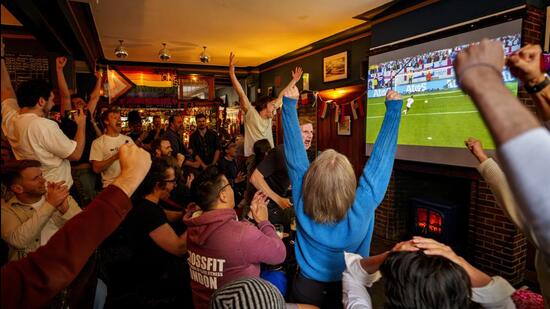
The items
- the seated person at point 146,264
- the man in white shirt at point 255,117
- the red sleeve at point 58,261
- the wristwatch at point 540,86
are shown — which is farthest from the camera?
the man in white shirt at point 255,117

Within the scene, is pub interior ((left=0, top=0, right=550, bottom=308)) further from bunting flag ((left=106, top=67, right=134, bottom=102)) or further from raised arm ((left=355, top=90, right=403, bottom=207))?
bunting flag ((left=106, top=67, right=134, bottom=102))

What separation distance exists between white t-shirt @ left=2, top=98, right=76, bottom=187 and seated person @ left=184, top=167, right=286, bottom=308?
1253mm

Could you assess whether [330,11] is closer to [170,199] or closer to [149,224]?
[170,199]

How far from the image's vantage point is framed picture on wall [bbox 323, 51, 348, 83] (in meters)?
5.97

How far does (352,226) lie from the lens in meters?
1.54

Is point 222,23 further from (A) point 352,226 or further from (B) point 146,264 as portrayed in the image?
(A) point 352,226

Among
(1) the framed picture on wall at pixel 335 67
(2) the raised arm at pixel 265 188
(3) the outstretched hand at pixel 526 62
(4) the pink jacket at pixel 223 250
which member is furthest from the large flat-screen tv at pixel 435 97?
(4) the pink jacket at pixel 223 250

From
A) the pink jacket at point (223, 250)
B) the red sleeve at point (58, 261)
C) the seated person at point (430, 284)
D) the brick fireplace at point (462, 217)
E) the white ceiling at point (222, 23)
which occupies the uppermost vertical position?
the white ceiling at point (222, 23)

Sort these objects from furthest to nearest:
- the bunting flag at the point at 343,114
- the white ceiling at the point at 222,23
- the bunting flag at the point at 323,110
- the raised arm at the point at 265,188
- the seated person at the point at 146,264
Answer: the bunting flag at the point at 323,110 → the bunting flag at the point at 343,114 → the white ceiling at the point at 222,23 → the raised arm at the point at 265,188 → the seated person at the point at 146,264

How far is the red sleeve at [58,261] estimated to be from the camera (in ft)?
2.41

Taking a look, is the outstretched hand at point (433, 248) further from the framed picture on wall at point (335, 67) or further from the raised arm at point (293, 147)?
the framed picture on wall at point (335, 67)

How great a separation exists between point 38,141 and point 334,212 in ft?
6.53

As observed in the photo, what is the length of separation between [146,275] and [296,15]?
4.18 meters

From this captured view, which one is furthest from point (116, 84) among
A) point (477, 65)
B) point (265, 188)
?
point (477, 65)
